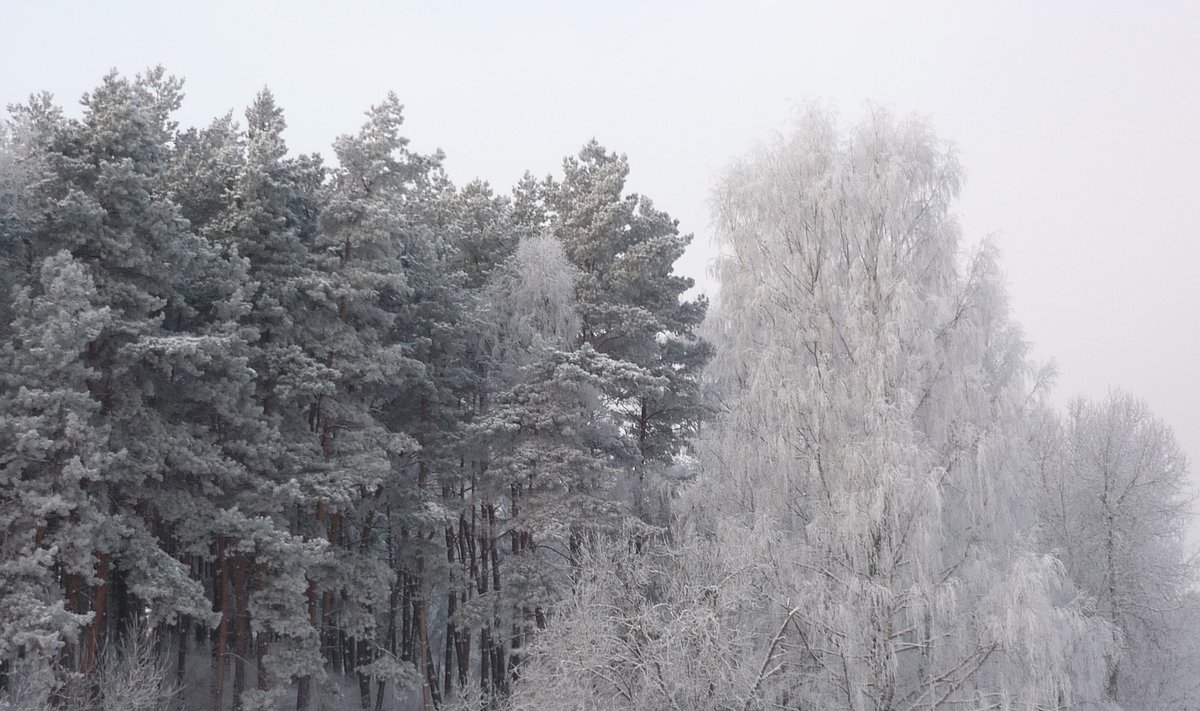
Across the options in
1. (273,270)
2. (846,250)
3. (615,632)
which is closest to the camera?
(615,632)

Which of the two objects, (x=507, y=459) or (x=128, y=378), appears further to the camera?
(x=507, y=459)

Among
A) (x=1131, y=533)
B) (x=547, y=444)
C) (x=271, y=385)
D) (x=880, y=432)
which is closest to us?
(x=880, y=432)

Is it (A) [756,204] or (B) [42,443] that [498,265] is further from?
(B) [42,443]

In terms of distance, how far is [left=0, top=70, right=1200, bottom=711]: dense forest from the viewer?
1523 centimetres

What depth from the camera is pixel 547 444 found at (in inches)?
874

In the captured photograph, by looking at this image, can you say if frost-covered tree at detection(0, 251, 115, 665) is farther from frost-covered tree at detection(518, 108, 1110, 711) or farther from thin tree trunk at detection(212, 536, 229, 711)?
frost-covered tree at detection(518, 108, 1110, 711)

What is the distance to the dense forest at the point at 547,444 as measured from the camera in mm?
15227

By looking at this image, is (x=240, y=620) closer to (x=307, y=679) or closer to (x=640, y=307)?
(x=307, y=679)

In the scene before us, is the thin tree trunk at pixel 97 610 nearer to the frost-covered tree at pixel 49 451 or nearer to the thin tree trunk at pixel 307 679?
the frost-covered tree at pixel 49 451

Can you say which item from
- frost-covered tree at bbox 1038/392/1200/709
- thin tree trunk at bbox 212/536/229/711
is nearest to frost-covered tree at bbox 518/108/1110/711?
frost-covered tree at bbox 1038/392/1200/709

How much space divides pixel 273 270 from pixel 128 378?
4.29m

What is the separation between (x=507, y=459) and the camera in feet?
72.8

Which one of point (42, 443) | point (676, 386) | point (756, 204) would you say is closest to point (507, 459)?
point (676, 386)

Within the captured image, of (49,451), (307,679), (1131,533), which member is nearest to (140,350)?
(49,451)
